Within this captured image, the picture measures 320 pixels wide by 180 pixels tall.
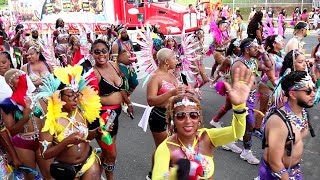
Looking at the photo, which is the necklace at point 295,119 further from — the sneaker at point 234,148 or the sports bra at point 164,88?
the sneaker at point 234,148

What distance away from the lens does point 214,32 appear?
9461mm

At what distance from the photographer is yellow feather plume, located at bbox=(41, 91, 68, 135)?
318cm

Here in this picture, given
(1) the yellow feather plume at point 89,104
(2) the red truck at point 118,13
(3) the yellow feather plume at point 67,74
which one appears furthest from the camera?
(2) the red truck at point 118,13

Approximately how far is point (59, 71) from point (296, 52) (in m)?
3.33

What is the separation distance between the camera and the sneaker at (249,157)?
527 centimetres

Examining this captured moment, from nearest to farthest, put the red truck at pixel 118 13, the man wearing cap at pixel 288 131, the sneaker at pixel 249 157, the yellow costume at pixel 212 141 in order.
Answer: the yellow costume at pixel 212 141 → the man wearing cap at pixel 288 131 → the sneaker at pixel 249 157 → the red truck at pixel 118 13

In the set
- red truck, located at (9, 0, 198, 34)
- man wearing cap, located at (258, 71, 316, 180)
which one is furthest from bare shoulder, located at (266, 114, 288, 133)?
red truck, located at (9, 0, 198, 34)

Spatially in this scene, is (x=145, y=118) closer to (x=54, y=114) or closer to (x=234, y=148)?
(x=54, y=114)

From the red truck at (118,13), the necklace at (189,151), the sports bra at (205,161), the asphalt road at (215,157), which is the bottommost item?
the asphalt road at (215,157)

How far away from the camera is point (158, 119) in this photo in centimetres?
440

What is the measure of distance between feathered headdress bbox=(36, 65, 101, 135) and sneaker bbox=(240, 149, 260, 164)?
2705mm

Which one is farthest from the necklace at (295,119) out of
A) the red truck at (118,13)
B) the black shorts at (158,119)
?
the red truck at (118,13)

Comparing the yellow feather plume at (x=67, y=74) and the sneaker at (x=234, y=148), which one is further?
the sneaker at (x=234, y=148)

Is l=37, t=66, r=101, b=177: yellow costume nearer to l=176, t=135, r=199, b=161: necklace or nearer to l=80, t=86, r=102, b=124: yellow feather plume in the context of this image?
l=80, t=86, r=102, b=124: yellow feather plume
